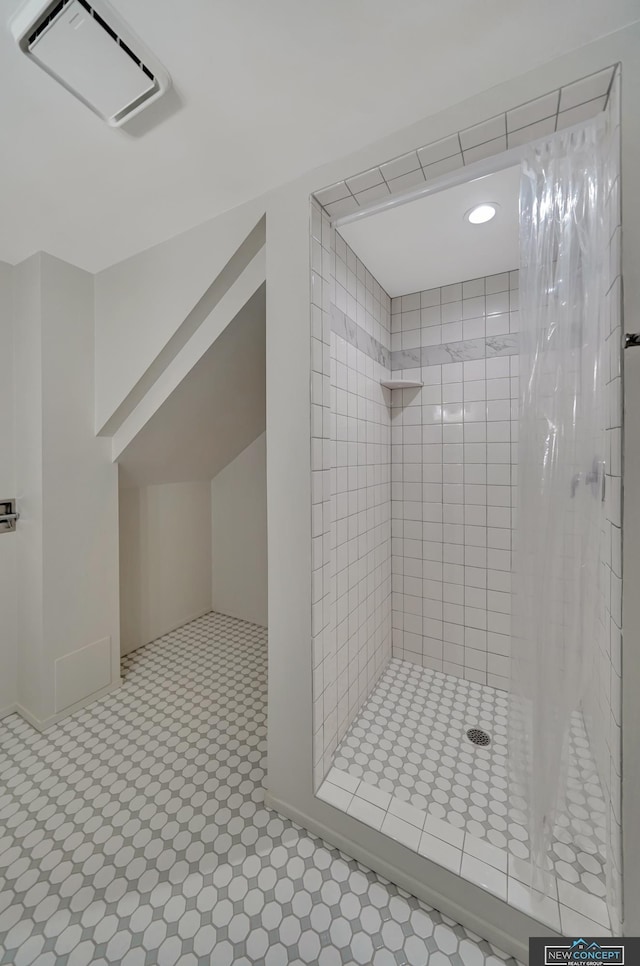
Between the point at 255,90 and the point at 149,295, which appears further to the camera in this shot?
the point at 149,295

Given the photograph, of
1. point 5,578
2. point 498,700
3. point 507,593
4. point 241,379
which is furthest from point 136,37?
point 498,700

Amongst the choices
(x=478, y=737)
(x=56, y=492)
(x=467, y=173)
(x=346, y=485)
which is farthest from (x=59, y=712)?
(x=467, y=173)

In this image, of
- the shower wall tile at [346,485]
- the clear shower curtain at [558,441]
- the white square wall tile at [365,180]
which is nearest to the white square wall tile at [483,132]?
the clear shower curtain at [558,441]

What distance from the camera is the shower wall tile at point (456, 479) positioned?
76.4 inches

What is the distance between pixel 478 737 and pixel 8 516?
2430 mm

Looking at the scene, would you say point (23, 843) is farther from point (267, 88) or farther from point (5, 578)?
point (267, 88)

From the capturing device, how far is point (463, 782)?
1.35m

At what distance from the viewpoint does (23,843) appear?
122cm

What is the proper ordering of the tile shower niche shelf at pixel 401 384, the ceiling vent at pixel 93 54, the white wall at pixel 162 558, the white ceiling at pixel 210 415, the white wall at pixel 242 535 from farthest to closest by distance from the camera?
the white wall at pixel 242 535
the white wall at pixel 162 558
the tile shower niche shelf at pixel 401 384
the white ceiling at pixel 210 415
the ceiling vent at pixel 93 54

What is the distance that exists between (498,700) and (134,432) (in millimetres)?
2331

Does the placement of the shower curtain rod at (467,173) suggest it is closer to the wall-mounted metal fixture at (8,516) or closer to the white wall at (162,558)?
the wall-mounted metal fixture at (8,516)

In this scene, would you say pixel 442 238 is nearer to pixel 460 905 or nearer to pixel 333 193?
pixel 333 193

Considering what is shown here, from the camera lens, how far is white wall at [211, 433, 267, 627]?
109 inches

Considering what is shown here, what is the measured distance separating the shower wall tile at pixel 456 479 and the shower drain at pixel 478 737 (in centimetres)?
42
